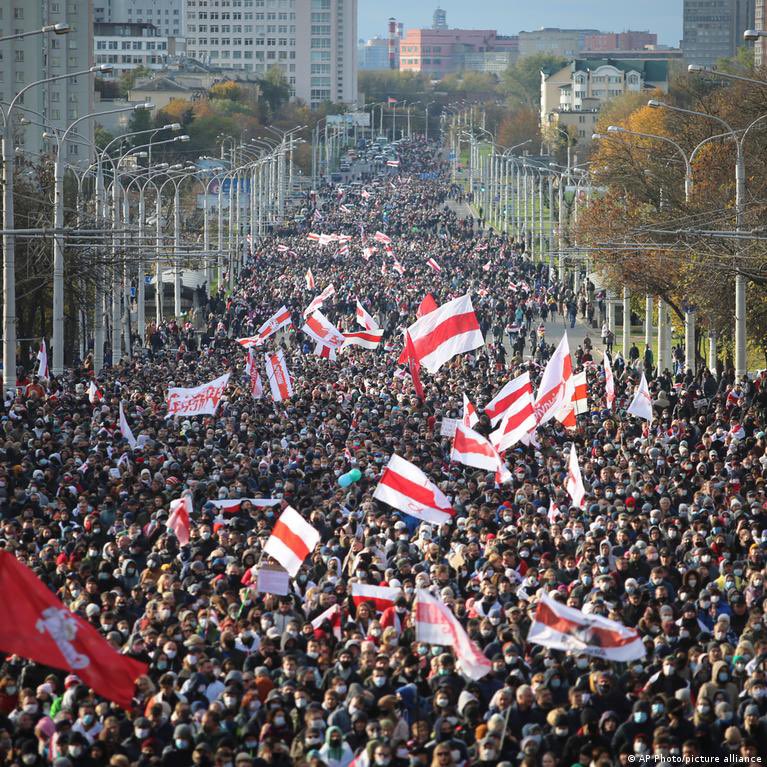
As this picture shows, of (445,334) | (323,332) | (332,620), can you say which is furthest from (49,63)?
(332,620)

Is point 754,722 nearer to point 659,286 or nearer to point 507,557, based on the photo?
point 507,557

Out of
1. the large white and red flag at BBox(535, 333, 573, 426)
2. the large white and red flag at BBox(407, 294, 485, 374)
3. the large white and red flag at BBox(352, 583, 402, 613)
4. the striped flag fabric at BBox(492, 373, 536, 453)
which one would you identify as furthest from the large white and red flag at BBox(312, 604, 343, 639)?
the large white and red flag at BBox(407, 294, 485, 374)

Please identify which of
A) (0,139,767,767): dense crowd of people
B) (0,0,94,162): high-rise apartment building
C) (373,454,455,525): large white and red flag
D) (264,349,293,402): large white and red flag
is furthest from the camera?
(0,0,94,162): high-rise apartment building

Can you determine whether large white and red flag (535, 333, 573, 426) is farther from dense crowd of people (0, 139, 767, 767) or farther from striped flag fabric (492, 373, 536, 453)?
striped flag fabric (492, 373, 536, 453)

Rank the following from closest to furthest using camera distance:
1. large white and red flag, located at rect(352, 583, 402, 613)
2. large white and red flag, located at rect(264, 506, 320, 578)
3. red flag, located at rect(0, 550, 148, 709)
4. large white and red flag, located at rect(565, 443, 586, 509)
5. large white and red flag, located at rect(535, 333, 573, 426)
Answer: red flag, located at rect(0, 550, 148, 709), large white and red flag, located at rect(352, 583, 402, 613), large white and red flag, located at rect(264, 506, 320, 578), large white and red flag, located at rect(565, 443, 586, 509), large white and red flag, located at rect(535, 333, 573, 426)

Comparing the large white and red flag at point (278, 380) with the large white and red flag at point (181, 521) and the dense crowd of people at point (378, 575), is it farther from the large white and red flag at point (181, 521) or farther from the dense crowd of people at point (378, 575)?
the large white and red flag at point (181, 521)

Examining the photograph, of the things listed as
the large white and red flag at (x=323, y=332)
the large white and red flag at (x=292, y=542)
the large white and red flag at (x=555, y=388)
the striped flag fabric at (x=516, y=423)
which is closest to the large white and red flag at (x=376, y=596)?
the large white and red flag at (x=292, y=542)

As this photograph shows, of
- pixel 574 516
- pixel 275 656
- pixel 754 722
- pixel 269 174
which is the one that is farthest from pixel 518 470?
pixel 269 174
